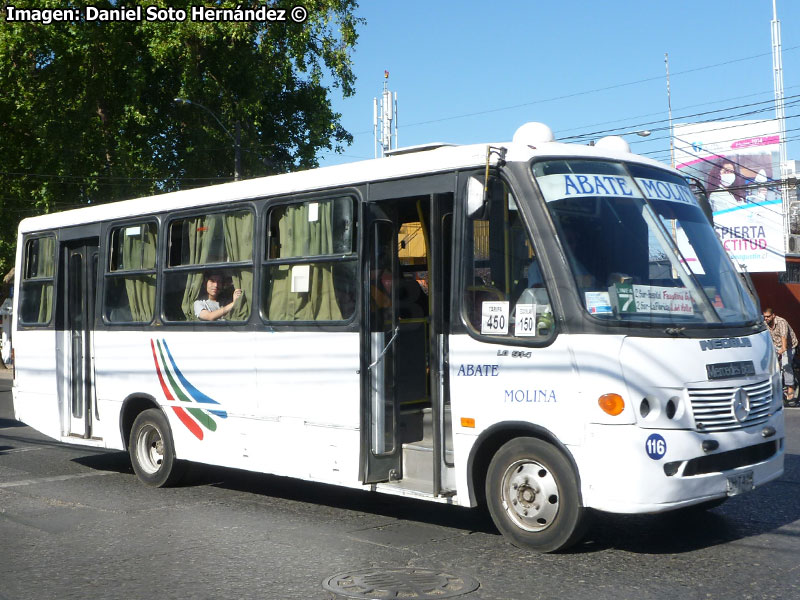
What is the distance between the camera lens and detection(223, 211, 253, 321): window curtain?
873cm

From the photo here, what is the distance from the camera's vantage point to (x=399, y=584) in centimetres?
597

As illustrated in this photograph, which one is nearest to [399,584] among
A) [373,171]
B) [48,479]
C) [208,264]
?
[373,171]

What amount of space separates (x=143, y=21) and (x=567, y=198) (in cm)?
2332

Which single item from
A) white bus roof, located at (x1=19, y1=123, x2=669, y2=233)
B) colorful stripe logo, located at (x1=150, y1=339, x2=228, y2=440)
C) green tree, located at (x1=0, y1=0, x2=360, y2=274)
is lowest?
colorful stripe logo, located at (x1=150, y1=339, x2=228, y2=440)

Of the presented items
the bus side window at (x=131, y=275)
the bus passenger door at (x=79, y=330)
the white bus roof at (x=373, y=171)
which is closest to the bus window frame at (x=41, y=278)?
the bus passenger door at (x=79, y=330)

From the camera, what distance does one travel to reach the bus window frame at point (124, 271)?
9.77 metres

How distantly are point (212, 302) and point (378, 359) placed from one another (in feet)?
7.42

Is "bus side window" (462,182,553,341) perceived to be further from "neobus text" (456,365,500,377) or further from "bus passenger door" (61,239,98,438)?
"bus passenger door" (61,239,98,438)

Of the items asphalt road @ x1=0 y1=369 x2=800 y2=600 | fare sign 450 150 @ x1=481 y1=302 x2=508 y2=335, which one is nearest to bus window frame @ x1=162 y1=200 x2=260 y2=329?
asphalt road @ x1=0 y1=369 x2=800 y2=600

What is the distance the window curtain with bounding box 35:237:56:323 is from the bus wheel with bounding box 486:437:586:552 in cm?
661

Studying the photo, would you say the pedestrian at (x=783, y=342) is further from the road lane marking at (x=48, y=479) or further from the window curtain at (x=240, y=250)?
the road lane marking at (x=48, y=479)

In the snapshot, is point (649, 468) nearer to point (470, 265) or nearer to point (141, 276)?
point (470, 265)

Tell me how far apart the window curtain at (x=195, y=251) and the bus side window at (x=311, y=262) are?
3.07 ft

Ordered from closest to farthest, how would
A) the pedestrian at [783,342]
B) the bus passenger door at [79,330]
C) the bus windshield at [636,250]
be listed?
the bus windshield at [636,250] → the bus passenger door at [79,330] → the pedestrian at [783,342]
